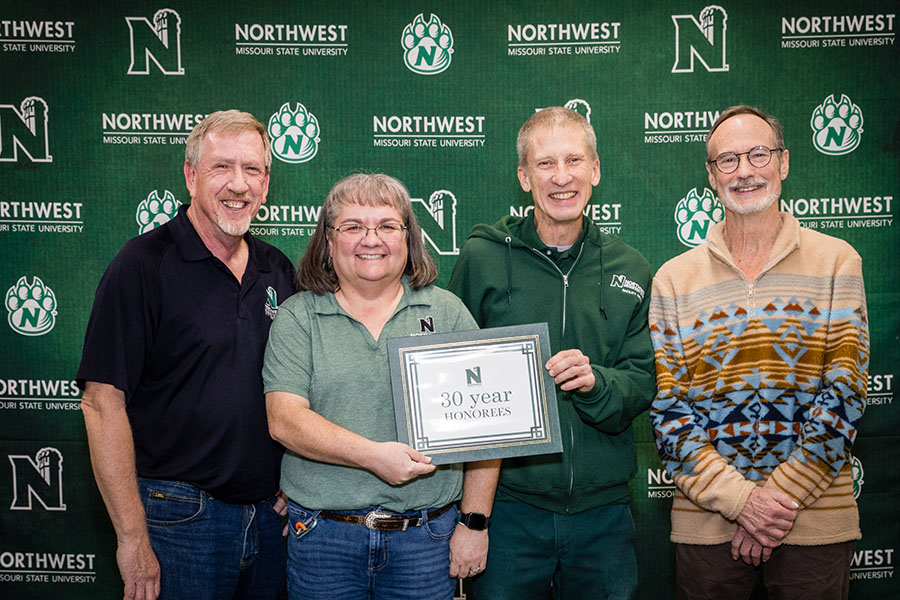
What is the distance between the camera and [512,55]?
10.7ft

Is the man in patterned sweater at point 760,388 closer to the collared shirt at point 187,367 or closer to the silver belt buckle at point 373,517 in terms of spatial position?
the silver belt buckle at point 373,517

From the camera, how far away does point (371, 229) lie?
184cm

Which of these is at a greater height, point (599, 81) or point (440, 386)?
point (599, 81)

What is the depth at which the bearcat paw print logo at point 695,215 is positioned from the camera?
3.30 meters

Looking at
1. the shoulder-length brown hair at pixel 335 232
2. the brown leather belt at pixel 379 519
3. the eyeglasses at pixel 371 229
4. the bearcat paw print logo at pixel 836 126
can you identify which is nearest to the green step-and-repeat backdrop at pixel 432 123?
the bearcat paw print logo at pixel 836 126

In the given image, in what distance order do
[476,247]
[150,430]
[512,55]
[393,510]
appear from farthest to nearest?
[512,55] → [476,247] → [150,430] → [393,510]

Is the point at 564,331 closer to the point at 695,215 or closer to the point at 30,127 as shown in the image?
the point at 695,215

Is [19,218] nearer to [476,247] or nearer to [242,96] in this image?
[242,96]

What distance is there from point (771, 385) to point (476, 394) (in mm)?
882

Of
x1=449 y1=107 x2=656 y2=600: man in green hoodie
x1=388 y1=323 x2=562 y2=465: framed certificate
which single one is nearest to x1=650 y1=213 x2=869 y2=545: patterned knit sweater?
x1=449 y1=107 x2=656 y2=600: man in green hoodie

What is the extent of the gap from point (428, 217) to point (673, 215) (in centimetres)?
119

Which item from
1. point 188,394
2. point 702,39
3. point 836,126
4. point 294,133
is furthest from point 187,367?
point 836,126

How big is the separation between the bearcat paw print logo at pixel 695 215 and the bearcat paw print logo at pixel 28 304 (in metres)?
3.11

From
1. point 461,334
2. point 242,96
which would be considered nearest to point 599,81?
point 242,96
